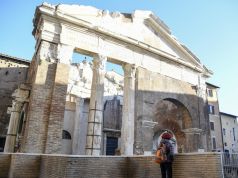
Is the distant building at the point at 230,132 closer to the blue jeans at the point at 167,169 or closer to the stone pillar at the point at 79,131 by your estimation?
the stone pillar at the point at 79,131

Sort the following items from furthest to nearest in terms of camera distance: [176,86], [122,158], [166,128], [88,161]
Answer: [166,128]
[176,86]
[122,158]
[88,161]

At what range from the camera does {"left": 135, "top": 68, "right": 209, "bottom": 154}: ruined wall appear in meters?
11.7

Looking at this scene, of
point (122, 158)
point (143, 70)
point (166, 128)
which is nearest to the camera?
point (122, 158)

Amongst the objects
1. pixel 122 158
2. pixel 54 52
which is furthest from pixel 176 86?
pixel 122 158

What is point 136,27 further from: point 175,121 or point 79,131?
point 79,131

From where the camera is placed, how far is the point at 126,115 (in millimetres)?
11477

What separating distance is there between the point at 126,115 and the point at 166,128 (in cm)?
593

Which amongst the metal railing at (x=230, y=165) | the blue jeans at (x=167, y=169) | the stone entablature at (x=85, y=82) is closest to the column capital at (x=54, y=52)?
the blue jeans at (x=167, y=169)

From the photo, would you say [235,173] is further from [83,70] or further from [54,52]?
[83,70]

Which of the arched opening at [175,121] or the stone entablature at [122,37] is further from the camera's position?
the arched opening at [175,121]

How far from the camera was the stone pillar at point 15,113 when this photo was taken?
10117 mm

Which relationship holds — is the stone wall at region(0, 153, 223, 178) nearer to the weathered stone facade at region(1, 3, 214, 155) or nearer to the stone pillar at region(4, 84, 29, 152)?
the weathered stone facade at region(1, 3, 214, 155)

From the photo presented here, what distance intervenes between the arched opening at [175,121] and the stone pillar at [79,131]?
16.7 ft

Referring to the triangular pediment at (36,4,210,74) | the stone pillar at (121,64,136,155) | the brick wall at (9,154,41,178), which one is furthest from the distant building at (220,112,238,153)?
the brick wall at (9,154,41,178)
